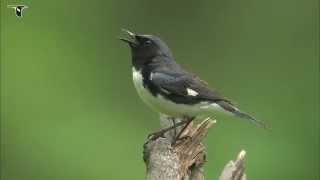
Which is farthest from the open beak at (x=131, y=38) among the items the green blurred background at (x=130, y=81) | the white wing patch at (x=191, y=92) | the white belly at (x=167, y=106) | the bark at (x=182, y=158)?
the green blurred background at (x=130, y=81)

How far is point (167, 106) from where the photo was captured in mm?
6242

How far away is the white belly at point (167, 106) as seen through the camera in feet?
20.5

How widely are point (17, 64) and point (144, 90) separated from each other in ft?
10.4

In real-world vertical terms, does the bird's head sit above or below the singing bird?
above

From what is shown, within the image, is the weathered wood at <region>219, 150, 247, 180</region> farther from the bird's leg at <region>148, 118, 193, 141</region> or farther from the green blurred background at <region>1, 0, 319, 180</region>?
the green blurred background at <region>1, 0, 319, 180</region>

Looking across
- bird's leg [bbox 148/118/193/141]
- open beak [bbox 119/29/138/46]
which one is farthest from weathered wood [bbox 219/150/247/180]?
open beak [bbox 119/29/138/46]

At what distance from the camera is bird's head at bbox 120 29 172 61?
6.34 metres

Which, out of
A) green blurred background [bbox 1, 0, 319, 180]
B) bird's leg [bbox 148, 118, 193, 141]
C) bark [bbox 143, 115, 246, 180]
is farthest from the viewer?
green blurred background [bbox 1, 0, 319, 180]

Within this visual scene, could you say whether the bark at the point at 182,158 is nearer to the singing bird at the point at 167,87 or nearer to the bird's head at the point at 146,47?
the singing bird at the point at 167,87

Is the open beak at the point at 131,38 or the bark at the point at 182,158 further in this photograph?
the open beak at the point at 131,38

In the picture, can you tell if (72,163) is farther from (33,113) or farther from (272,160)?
(272,160)

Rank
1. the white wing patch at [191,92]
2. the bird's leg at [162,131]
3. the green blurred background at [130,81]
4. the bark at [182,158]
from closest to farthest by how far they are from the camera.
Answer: the bark at [182,158] → the bird's leg at [162,131] → the white wing patch at [191,92] → the green blurred background at [130,81]

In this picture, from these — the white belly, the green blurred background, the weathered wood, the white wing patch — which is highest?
the white wing patch

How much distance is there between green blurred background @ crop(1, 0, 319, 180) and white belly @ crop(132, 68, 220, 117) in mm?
2036
